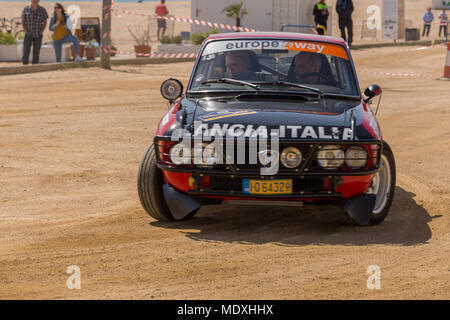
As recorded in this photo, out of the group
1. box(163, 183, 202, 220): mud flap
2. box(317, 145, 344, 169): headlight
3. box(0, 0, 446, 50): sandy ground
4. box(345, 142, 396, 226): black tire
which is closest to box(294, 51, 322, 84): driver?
box(345, 142, 396, 226): black tire

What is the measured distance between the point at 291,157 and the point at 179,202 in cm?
104

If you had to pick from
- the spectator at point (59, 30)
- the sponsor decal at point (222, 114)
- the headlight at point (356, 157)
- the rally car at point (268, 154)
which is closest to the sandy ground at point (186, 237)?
the rally car at point (268, 154)

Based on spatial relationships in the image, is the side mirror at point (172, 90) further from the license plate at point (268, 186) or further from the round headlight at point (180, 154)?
the license plate at point (268, 186)

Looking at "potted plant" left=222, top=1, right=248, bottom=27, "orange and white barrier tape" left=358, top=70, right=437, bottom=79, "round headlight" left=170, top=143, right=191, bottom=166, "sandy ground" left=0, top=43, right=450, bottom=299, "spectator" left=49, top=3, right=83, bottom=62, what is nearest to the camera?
"sandy ground" left=0, top=43, right=450, bottom=299

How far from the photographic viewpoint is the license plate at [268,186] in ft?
22.8

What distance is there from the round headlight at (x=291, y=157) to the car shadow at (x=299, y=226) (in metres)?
0.62

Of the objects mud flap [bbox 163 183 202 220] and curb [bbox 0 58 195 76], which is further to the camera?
curb [bbox 0 58 195 76]

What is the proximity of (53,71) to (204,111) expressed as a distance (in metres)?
17.2

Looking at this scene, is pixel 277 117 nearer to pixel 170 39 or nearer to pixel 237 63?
pixel 237 63

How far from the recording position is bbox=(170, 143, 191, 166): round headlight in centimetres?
703

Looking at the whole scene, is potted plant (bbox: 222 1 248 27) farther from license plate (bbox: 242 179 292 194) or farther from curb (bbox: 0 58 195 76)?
license plate (bbox: 242 179 292 194)

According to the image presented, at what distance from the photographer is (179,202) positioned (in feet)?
23.9

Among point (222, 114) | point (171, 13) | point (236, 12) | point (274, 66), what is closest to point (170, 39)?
point (236, 12)
